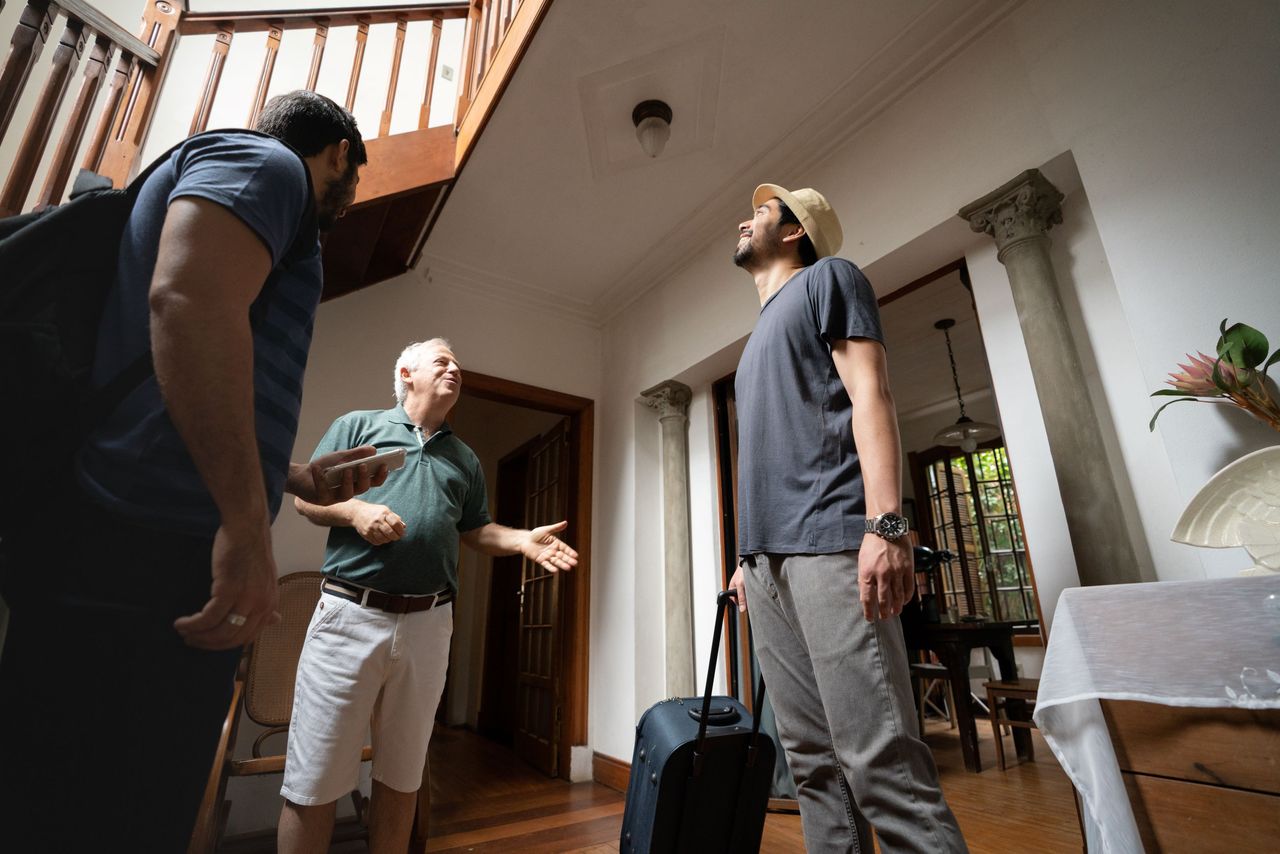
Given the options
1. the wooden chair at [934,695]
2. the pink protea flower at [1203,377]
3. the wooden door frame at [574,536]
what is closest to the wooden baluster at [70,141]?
the wooden door frame at [574,536]

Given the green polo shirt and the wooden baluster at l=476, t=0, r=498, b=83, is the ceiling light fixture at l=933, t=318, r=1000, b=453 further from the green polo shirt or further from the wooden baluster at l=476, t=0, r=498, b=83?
the green polo shirt

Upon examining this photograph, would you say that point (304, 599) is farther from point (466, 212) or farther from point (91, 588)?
point (91, 588)

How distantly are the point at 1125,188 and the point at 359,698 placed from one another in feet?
7.77

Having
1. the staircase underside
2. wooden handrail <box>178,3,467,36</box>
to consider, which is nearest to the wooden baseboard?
the staircase underside

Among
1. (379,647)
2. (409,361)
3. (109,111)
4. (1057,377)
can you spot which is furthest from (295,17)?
(1057,377)

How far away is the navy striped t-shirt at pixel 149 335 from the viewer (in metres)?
0.54

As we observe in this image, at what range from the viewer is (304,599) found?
2561 millimetres

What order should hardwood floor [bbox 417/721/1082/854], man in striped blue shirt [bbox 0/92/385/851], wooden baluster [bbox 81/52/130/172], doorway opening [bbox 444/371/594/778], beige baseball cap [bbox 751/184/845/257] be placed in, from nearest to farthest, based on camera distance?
man in striped blue shirt [bbox 0/92/385/851] < beige baseball cap [bbox 751/184/845/257] < wooden baluster [bbox 81/52/130/172] < hardwood floor [bbox 417/721/1082/854] < doorway opening [bbox 444/371/594/778]

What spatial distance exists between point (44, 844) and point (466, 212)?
3144mm

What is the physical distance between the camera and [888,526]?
948 mm

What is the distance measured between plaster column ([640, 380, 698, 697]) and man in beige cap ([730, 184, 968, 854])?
189 centimetres

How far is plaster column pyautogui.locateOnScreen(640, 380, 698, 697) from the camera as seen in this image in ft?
10.1

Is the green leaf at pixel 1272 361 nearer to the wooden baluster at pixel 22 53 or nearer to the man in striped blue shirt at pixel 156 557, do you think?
the man in striped blue shirt at pixel 156 557

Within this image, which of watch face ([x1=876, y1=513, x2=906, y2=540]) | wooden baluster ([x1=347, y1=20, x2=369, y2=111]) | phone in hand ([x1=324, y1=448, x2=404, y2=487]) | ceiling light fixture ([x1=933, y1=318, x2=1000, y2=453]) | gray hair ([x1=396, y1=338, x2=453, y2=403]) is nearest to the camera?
phone in hand ([x1=324, y1=448, x2=404, y2=487])
